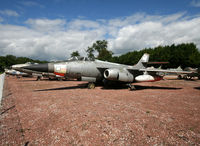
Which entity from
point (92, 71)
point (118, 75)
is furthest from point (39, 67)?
point (118, 75)

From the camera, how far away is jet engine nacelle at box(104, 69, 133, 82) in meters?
8.12

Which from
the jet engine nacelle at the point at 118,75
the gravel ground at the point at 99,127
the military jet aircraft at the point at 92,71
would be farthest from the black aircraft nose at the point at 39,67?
Result: the jet engine nacelle at the point at 118,75

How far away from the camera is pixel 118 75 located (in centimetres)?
844

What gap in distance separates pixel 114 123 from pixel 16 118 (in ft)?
9.97

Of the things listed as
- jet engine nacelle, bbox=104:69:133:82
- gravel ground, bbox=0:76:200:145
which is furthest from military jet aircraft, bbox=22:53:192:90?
gravel ground, bbox=0:76:200:145

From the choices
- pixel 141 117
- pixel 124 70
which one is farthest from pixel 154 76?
pixel 141 117

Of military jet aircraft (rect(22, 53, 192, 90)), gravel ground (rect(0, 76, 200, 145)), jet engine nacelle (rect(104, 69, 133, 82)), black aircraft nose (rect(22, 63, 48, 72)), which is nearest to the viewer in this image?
gravel ground (rect(0, 76, 200, 145))

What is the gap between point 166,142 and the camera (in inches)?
93.0

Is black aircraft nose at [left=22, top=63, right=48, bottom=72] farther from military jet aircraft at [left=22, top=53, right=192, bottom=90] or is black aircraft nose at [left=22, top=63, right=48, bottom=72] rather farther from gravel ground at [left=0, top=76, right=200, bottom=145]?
gravel ground at [left=0, top=76, right=200, bottom=145]

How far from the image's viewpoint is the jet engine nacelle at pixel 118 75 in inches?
320

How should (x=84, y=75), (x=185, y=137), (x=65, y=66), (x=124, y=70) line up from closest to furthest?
(x=185, y=137), (x=65, y=66), (x=84, y=75), (x=124, y=70)

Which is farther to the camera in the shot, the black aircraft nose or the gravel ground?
the black aircraft nose

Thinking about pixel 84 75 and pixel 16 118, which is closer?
pixel 16 118

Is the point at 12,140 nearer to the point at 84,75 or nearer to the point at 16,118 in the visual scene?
the point at 16,118
